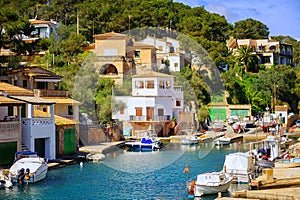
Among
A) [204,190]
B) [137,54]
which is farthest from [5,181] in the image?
[137,54]

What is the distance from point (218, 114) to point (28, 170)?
3733 centimetres

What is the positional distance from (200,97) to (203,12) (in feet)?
84.2

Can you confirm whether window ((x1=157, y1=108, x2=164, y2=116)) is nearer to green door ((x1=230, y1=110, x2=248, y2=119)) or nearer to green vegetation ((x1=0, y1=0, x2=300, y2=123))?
green vegetation ((x1=0, y1=0, x2=300, y2=123))

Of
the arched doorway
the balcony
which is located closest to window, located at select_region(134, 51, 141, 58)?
the arched doorway

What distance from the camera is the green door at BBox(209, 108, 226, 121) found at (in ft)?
190

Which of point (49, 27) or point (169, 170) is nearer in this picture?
point (169, 170)

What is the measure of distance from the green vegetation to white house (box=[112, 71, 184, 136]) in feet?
3.41

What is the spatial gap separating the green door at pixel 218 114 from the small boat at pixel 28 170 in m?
35.2

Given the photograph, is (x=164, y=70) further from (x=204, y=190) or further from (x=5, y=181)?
(x=204, y=190)

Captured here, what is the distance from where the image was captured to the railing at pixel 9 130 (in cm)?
2608

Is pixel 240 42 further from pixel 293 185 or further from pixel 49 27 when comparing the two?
pixel 293 185

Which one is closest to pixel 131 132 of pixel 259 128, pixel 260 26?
pixel 259 128

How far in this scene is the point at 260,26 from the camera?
95188 mm

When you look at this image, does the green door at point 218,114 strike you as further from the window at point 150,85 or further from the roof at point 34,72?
the roof at point 34,72
